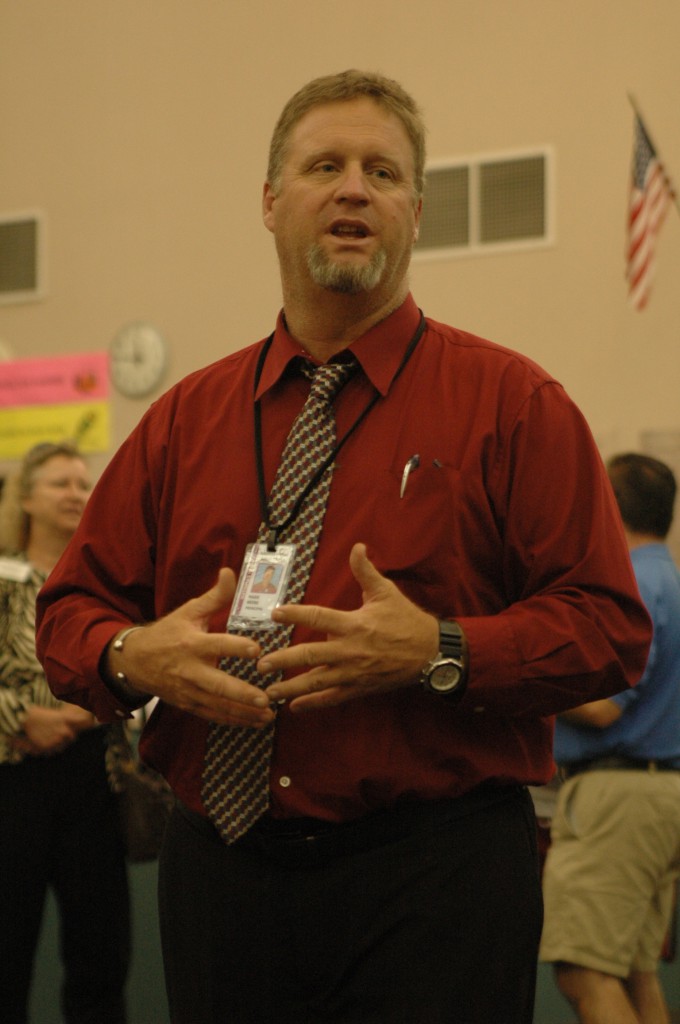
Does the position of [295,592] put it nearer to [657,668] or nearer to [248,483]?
[248,483]

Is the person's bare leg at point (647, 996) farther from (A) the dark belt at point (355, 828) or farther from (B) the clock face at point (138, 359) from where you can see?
(B) the clock face at point (138, 359)

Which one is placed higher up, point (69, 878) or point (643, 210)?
point (643, 210)

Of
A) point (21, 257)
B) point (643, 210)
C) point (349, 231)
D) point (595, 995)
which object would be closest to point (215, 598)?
point (349, 231)

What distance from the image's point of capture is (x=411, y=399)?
1.62m

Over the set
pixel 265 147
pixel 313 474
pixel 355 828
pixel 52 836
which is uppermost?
pixel 265 147

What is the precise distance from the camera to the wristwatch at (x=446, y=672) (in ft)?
4.57

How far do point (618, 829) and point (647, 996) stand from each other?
1.61ft

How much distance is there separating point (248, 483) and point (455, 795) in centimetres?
49

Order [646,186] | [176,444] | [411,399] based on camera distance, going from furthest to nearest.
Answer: [646,186] → [176,444] → [411,399]

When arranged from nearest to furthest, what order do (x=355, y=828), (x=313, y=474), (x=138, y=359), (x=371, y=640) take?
1. (x=371, y=640)
2. (x=355, y=828)
3. (x=313, y=474)
4. (x=138, y=359)

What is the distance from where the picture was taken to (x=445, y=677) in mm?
1396

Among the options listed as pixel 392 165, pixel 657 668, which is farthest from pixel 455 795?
pixel 657 668

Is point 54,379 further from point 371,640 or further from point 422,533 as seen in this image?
point 371,640

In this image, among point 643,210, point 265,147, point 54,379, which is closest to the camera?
point 643,210
